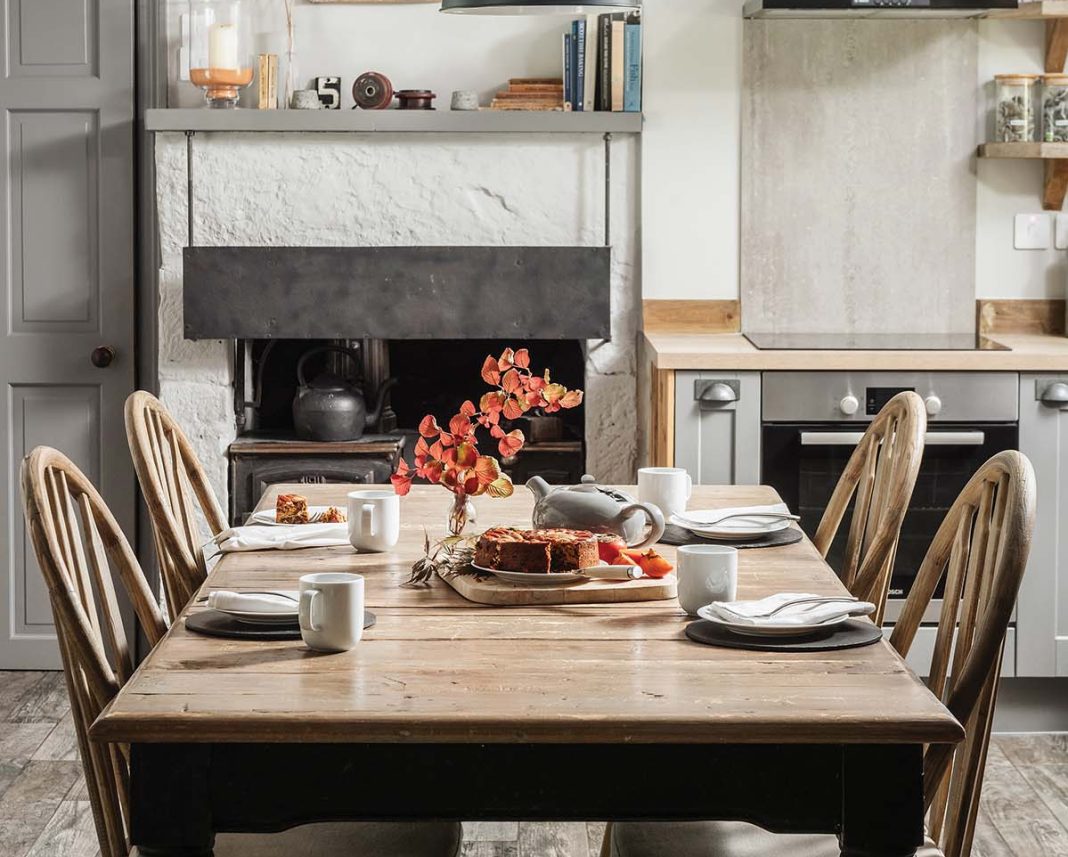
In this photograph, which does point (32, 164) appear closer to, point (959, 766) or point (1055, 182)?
point (1055, 182)

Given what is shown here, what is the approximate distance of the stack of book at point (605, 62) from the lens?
12.8ft

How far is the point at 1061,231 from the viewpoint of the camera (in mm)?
4164

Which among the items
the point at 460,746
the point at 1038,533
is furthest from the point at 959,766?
the point at 1038,533

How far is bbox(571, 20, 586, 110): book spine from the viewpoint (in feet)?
12.9

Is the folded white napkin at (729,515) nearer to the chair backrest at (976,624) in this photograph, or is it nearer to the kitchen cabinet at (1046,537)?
the chair backrest at (976,624)

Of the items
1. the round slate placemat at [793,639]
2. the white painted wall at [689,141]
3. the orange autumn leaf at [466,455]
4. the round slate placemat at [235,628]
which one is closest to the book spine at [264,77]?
the white painted wall at [689,141]

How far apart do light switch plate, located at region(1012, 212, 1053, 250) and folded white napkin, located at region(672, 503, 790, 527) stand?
6.59 ft

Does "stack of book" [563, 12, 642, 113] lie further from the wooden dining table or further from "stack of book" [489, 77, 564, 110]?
the wooden dining table

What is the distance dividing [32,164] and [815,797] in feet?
11.0

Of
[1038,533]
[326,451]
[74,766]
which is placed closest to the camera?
[74,766]

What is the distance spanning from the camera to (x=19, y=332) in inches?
164

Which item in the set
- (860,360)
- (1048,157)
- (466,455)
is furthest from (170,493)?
(1048,157)

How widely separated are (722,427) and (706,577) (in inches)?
70.2

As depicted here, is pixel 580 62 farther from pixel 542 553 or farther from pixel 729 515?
pixel 542 553
